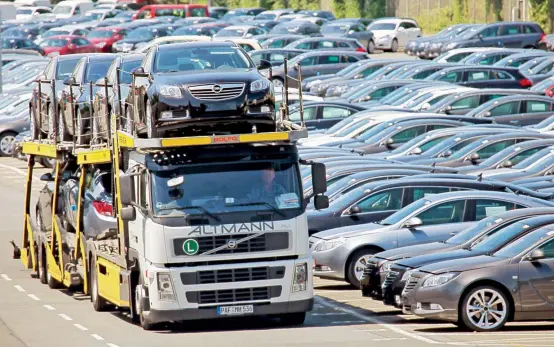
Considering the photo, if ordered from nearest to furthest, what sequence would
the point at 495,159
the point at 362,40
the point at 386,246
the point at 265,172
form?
the point at 265,172
the point at 386,246
the point at 495,159
the point at 362,40

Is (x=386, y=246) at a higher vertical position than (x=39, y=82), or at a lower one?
lower

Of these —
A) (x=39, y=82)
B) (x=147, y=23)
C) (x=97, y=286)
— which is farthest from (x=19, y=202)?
(x=147, y=23)

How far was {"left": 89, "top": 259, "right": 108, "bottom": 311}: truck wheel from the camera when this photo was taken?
20766 millimetres

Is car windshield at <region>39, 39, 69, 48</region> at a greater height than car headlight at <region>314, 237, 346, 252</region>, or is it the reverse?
car headlight at <region>314, 237, 346, 252</region>

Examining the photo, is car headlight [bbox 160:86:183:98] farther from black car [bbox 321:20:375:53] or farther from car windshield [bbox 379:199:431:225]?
black car [bbox 321:20:375:53]

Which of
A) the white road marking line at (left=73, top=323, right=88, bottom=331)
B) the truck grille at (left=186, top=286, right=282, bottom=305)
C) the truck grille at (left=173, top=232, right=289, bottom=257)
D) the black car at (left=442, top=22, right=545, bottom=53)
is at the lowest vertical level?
the black car at (left=442, top=22, right=545, bottom=53)

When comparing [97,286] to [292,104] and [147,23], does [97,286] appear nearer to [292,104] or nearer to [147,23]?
[292,104]

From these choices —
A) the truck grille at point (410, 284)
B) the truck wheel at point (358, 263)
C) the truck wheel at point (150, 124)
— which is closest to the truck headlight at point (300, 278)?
the truck grille at point (410, 284)

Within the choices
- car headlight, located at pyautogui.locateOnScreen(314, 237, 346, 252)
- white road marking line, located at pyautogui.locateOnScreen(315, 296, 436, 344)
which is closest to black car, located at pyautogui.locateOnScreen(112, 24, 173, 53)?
car headlight, located at pyautogui.locateOnScreen(314, 237, 346, 252)

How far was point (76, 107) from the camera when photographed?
2323 centimetres

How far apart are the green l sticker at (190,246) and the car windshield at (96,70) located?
22.9ft

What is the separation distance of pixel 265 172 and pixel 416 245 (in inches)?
177

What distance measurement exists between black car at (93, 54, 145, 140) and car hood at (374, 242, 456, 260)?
14.1 feet

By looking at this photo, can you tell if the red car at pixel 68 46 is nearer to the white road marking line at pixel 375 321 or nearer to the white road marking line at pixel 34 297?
the white road marking line at pixel 34 297
